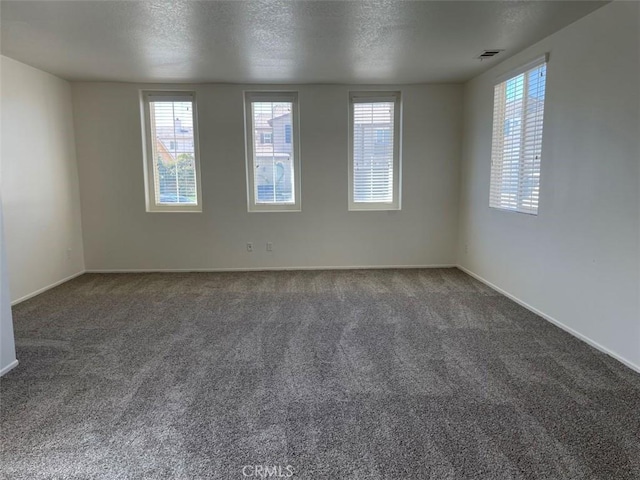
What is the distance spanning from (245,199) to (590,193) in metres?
3.91

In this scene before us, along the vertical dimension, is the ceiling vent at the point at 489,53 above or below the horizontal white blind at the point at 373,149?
above

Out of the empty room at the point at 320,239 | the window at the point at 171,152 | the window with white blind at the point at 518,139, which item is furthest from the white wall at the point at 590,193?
the window at the point at 171,152

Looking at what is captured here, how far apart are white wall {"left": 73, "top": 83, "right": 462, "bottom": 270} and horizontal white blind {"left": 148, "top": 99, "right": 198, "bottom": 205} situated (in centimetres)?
19

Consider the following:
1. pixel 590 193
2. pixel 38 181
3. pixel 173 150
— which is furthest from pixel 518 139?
pixel 38 181

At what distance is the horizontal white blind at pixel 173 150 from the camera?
5.21 meters

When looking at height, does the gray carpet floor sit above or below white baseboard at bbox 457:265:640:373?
below

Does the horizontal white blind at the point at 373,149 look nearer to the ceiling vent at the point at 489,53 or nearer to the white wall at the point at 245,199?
the white wall at the point at 245,199

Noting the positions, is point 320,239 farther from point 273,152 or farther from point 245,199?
point 273,152

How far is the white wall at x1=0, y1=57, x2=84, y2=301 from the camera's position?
4.05m

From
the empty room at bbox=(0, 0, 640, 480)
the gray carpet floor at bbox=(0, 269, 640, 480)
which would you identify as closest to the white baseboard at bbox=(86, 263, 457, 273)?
the empty room at bbox=(0, 0, 640, 480)

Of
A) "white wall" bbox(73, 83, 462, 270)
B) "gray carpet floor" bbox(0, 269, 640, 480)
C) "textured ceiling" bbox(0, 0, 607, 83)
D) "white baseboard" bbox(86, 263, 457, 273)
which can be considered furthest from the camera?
"white baseboard" bbox(86, 263, 457, 273)

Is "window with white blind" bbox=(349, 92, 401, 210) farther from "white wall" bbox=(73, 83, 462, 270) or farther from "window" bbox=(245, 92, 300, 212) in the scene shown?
"window" bbox=(245, 92, 300, 212)

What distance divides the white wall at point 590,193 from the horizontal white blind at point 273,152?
2768 mm

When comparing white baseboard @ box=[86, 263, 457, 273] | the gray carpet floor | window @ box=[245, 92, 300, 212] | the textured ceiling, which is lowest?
the gray carpet floor
